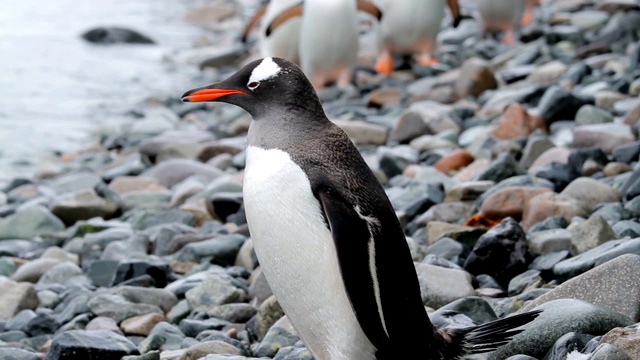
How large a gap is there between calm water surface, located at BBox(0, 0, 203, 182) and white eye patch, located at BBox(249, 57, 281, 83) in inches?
255

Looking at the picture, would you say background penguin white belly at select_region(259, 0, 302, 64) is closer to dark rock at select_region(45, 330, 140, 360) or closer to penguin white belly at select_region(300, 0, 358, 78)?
penguin white belly at select_region(300, 0, 358, 78)

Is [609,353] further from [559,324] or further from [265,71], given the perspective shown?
[265,71]

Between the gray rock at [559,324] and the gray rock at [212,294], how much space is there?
172 centimetres

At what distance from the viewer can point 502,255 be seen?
4453mm

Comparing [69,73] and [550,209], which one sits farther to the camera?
[69,73]

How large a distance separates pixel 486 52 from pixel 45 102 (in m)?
5.55

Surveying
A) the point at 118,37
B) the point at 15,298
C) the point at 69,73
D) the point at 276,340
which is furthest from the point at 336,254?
the point at 118,37

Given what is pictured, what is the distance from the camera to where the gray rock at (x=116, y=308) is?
4.62m

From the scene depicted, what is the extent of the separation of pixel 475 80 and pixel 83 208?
12.8ft

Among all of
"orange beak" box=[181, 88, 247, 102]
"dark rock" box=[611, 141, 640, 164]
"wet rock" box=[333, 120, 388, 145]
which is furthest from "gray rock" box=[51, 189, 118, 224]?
"orange beak" box=[181, 88, 247, 102]

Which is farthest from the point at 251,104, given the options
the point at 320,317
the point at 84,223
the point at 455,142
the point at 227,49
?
the point at 227,49

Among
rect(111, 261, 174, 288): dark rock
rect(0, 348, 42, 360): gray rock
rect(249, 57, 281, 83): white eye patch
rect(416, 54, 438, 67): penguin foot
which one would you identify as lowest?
rect(416, 54, 438, 67): penguin foot

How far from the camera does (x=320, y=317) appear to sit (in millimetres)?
3250

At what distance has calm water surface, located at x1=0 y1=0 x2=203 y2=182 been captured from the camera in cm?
1126
